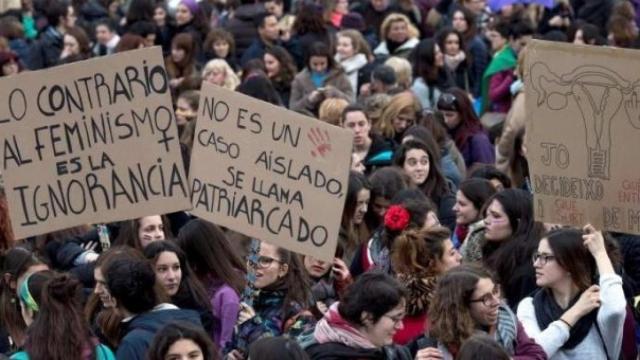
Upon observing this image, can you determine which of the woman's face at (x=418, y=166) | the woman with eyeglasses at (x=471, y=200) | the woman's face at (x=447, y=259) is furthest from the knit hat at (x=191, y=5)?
the woman's face at (x=447, y=259)

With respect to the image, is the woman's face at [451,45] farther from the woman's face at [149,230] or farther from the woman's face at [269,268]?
the woman's face at [269,268]

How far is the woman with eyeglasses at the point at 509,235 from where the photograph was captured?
31.7 feet

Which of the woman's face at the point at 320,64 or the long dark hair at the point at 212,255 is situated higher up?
the long dark hair at the point at 212,255

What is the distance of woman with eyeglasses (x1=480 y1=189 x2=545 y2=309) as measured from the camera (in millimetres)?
9664

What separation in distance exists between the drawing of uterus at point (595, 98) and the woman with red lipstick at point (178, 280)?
1910mm

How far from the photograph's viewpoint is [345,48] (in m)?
17.5

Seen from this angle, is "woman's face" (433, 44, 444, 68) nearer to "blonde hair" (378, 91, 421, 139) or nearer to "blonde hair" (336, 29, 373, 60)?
"blonde hair" (336, 29, 373, 60)

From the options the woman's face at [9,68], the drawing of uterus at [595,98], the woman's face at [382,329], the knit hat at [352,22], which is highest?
the drawing of uterus at [595,98]

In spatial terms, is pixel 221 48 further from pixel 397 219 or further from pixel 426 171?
pixel 397 219

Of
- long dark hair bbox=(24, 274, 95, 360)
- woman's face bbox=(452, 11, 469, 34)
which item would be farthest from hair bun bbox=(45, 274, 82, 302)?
woman's face bbox=(452, 11, 469, 34)

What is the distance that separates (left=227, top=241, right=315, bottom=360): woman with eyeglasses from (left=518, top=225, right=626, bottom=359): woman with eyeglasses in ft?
3.39

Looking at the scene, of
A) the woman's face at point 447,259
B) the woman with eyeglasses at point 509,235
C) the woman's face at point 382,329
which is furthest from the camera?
the woman with eyeglasses at point 509,235

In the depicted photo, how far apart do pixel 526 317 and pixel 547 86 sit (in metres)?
1.19

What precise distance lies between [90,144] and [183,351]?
1893 millimetres
